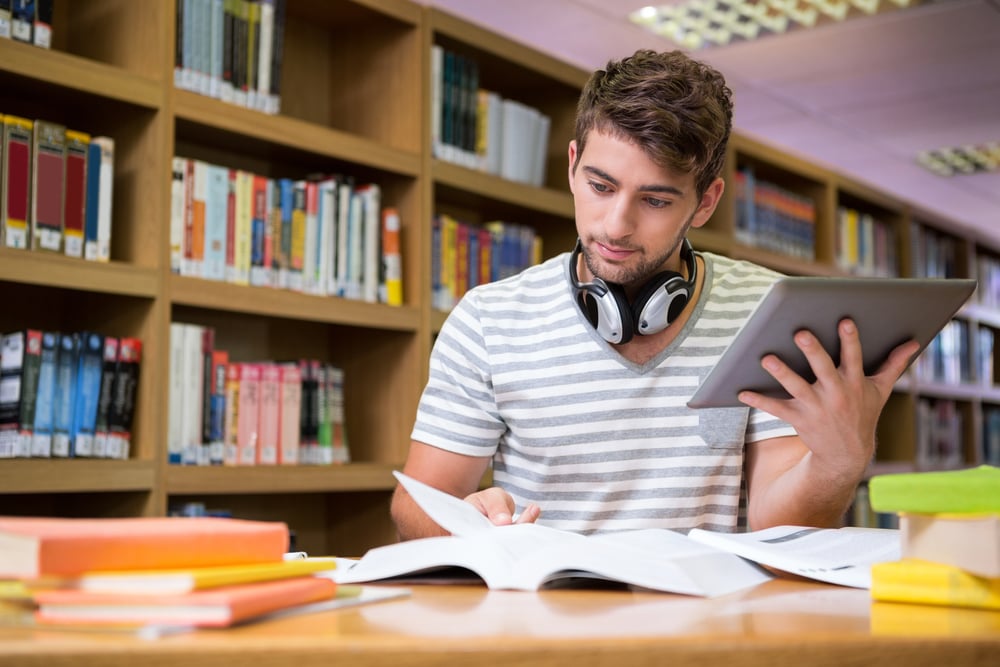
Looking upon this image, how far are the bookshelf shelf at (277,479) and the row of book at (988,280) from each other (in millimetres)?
4405

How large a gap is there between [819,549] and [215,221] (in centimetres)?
160

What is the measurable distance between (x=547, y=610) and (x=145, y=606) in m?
0.25

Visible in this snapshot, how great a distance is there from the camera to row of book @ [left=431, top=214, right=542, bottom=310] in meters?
2.78

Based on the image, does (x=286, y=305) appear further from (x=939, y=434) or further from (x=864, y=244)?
(x=939, y=434)

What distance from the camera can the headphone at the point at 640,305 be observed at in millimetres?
1469

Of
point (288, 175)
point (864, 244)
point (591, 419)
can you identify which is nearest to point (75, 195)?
point (288, 175)

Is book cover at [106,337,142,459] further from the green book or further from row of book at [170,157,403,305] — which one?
the green book

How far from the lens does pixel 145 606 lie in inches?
24.4

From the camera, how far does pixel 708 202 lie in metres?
1.57

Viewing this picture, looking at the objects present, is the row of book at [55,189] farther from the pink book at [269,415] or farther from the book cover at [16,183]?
the pink book at [269,415]

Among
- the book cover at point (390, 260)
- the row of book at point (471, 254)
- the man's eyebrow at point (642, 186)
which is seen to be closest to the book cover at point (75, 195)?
the book cover at point (390, 260)

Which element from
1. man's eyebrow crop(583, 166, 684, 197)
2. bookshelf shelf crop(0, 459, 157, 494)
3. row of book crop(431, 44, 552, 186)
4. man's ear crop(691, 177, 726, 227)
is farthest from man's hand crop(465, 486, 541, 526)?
row of book crop(431, 44, 552, 186)

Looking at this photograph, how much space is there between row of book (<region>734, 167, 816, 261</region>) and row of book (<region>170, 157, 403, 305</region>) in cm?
172

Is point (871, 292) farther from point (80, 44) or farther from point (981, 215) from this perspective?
point (981, 215)
